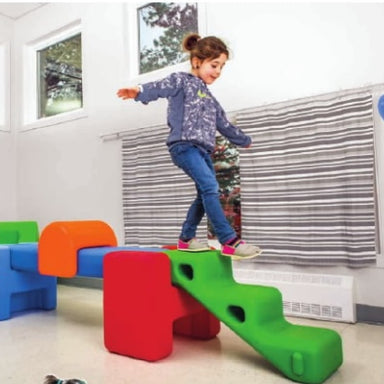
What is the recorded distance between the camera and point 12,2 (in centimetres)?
499

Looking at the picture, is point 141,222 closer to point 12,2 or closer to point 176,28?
point 176,28

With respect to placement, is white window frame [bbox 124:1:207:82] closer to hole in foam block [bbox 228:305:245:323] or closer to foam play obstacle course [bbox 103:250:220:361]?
foam play obstacle course [bbox 103:250:220:361]

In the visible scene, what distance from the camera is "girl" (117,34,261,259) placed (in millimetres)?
2170

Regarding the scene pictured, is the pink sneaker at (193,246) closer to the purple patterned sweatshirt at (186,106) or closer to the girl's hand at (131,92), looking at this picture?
the purple patterned sweatshirt at (186,106)

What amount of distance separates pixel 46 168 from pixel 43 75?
134 cm

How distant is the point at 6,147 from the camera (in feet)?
17.1

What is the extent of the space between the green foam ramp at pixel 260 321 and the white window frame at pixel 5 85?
401 centimetres

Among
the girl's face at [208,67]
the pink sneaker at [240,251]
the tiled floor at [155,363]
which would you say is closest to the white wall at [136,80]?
the tiled floor at [155,363]

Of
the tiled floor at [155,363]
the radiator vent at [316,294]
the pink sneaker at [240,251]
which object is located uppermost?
the pink sneaker at [240,251]

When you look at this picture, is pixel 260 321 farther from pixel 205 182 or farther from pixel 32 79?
pixel 32 79

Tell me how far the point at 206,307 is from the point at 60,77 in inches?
162

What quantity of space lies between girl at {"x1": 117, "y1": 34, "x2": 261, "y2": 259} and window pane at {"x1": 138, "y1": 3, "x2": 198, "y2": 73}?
5.72 feet

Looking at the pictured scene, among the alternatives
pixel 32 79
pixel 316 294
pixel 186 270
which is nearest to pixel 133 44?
pixel 32 79

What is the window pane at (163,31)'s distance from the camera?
404 centimetres
